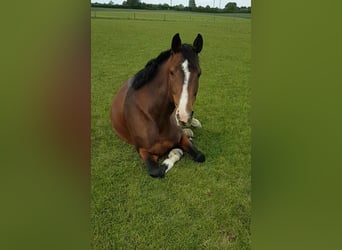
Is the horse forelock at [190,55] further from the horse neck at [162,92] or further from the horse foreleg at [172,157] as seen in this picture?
the horse foreleg at [172,157]

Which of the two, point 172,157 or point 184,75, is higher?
point 184,75

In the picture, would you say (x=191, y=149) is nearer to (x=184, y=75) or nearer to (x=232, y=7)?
(x=184, y=75)

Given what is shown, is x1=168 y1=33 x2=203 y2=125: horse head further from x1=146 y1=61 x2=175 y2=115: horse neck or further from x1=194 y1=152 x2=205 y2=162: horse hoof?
x1=194 y1=152 x2=205 y2=162: horse hoof

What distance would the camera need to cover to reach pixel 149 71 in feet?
4.15

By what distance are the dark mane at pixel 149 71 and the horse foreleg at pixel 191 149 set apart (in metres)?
0.20

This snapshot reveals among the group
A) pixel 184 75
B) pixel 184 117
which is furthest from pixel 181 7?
pixel 184 117

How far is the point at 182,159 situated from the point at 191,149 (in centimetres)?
4

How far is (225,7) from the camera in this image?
1272mm

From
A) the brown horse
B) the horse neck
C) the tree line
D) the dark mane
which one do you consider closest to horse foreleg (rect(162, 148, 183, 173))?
the brown horse

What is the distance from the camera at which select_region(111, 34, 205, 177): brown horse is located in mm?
1259

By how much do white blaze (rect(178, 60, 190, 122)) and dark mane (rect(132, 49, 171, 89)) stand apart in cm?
10

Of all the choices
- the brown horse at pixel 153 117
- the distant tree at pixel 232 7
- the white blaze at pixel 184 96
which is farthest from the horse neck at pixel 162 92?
the distant tree at pixel 232 7
